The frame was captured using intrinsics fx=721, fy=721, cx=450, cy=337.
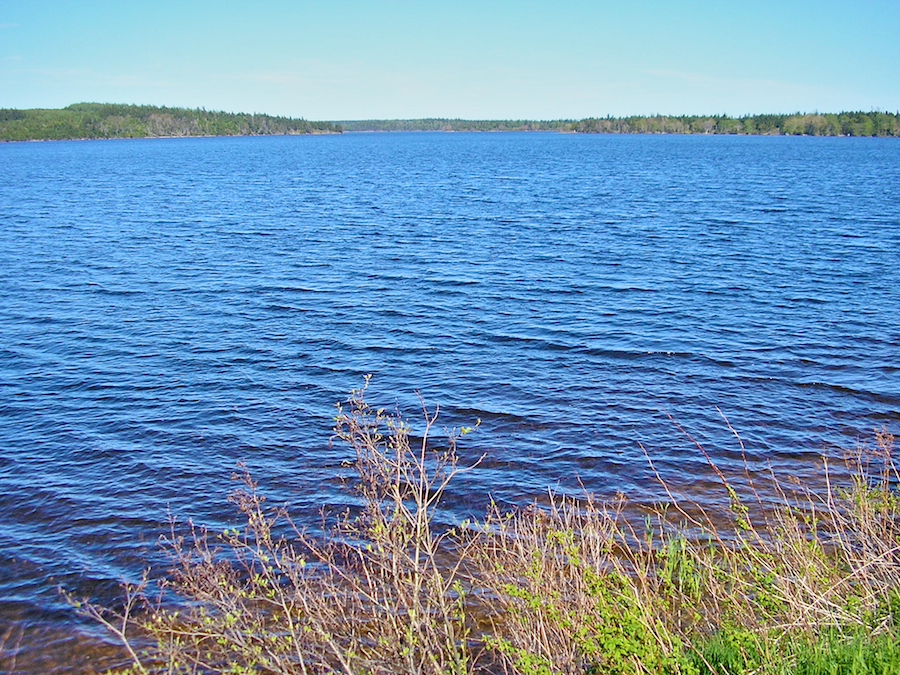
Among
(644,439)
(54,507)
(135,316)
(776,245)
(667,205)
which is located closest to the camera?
(54,507)

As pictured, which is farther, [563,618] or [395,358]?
[395,358]

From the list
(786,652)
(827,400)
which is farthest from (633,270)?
(786,652)

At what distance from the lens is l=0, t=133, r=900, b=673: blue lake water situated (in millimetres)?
13406

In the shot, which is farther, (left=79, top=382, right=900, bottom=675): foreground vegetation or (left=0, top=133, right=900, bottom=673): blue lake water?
(left=0, top=133, right=900, bottom=673): blue lake water

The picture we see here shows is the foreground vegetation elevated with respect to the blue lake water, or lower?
elevated

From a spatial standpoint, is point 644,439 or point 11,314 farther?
point 11,314

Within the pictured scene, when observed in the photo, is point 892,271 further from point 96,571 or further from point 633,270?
point 96,571

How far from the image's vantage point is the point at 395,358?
2070 centimetres

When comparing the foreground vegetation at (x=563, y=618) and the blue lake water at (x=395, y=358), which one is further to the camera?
the blue lake water at (x=395, y=358)

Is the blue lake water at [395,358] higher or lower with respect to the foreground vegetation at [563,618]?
lower

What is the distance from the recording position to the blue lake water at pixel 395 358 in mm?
13406

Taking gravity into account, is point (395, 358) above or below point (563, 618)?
below

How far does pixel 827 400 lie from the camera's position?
17.4 m

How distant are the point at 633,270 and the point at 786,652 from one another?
2623 cm
